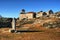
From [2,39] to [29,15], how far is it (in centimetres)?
7789

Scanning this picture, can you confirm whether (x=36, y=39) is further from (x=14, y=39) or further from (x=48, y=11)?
(x=48, y=11)

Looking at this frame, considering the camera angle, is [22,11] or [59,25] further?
[22,11]

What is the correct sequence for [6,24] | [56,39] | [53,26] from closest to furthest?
1. [56,39]
2. [53,26]
3. [6,24]

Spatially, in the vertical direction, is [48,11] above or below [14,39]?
above

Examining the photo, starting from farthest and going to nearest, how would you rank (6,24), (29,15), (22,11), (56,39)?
(22,11) < (29,15) < (6,24) < (56,39)

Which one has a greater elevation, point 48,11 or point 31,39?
point 48,11

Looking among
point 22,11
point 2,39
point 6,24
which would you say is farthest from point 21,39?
point 22,11

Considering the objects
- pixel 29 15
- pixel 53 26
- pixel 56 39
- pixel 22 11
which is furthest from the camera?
pixel 22 11

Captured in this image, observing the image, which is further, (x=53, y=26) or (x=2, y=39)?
(x=53, y=26)

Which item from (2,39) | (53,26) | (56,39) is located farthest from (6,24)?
(56,39)

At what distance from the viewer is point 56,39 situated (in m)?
30.1

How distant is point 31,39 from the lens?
3036 cm

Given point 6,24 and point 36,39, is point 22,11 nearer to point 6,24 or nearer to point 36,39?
point 6,24

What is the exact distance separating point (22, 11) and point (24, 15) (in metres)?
11.1
